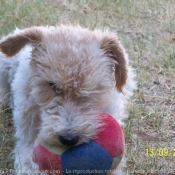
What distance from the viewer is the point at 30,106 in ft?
11.2

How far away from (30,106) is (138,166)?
909mm

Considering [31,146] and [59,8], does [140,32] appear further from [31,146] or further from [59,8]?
[31,146]

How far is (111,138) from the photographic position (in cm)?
292

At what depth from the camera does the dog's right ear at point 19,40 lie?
3297mm

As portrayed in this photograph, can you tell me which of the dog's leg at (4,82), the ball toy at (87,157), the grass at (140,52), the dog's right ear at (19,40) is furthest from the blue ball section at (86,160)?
the dog's leg at (4,82)

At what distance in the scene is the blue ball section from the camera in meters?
2.79

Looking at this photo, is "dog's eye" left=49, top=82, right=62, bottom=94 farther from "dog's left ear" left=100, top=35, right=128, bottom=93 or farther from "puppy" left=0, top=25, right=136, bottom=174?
"dog's left ear" left=100, top=35, right=128, bottom=93

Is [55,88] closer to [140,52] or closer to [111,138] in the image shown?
[111,138]

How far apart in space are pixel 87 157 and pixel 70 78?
20.1 inches

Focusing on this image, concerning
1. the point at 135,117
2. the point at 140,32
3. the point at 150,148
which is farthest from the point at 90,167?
the point at 140,32
